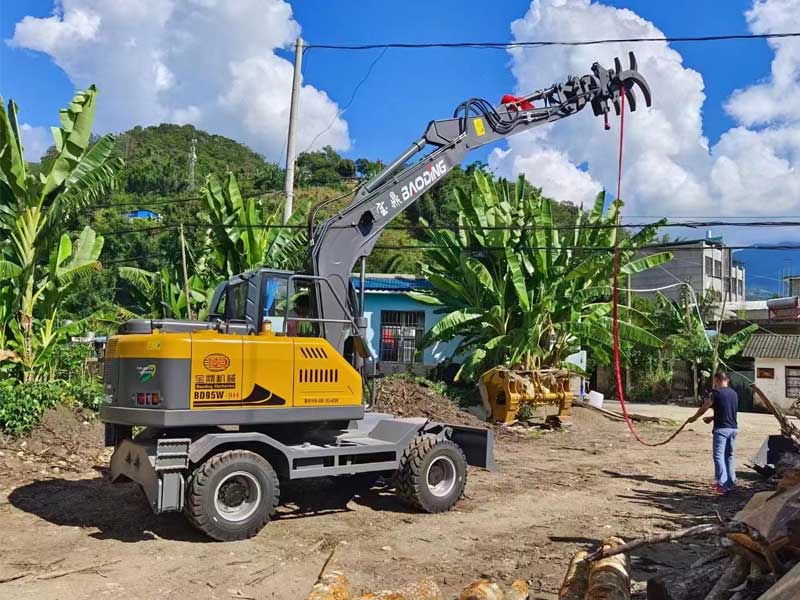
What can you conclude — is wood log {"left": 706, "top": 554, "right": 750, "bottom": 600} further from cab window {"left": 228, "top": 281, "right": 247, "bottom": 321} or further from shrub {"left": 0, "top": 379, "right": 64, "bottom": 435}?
shrub {"left": 0, "top": 379, "right": 64, "bottom": 435}

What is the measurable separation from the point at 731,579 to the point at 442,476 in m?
4.51

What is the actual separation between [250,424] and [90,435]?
571cm

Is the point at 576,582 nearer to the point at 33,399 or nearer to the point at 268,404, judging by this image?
the point at 268,404

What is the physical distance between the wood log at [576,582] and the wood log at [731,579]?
0.86 m

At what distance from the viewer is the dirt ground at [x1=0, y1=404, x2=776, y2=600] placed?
6.28 meters

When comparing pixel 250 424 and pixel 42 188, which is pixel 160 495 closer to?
pixel 250 424

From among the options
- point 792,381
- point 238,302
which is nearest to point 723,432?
point 238,302

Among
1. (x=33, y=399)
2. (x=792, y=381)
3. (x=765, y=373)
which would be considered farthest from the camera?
(x=765, y=373)

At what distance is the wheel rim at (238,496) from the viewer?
746 centimetres

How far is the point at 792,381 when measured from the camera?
27391 millimetres

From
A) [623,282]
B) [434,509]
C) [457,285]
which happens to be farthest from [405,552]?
[623,282]

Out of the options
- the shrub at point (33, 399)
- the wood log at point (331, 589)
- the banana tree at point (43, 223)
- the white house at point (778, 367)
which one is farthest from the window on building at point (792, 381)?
the wood log at point (331, 589)

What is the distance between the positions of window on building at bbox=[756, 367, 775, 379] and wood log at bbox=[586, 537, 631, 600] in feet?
84.0

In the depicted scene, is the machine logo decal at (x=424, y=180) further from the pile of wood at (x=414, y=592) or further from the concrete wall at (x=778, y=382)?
the concrete wall at (x=778, y=382)
